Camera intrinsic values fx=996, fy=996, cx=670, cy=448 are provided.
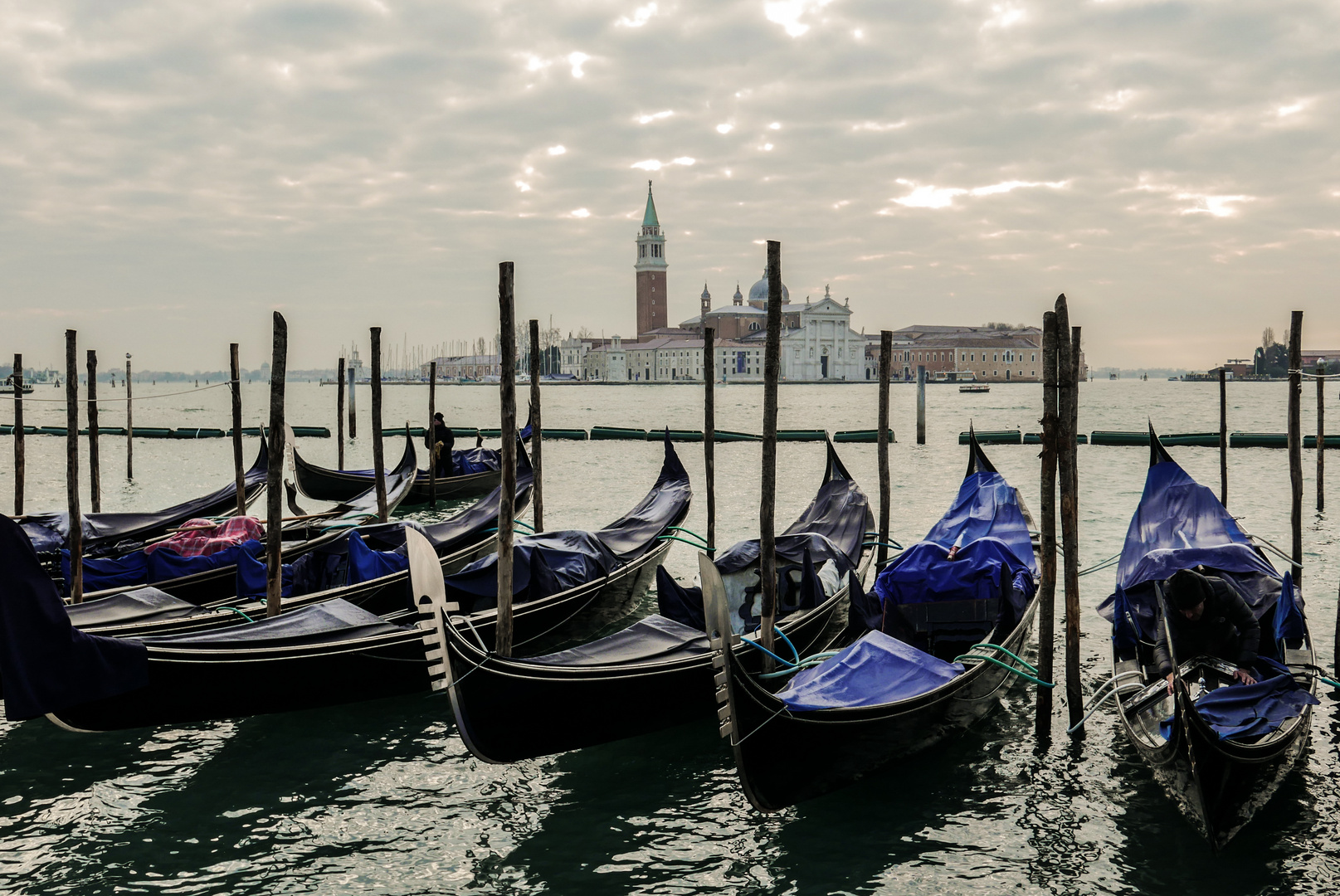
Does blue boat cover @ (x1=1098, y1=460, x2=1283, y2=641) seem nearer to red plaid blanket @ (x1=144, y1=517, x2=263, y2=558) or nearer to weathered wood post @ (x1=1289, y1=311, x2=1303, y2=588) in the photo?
weathered wood post @ (x1=1289, y1=311, x2=1303, y2=588)

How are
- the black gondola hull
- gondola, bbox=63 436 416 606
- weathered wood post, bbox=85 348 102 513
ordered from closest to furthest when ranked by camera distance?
the black gondola hull
gondola, bbox=63 436 416 606
weathered wood post, bbox=85 348 102 513

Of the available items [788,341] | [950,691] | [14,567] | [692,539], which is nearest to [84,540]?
[14,567]

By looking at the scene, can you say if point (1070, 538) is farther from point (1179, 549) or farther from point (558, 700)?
point (558, 700)

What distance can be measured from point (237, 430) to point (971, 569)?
297 inches

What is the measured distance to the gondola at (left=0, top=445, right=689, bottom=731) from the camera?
4.02 metres

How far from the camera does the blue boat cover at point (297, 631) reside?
4.89 metres

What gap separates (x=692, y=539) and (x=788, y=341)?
267ft

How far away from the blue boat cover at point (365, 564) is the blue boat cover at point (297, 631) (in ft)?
2.46

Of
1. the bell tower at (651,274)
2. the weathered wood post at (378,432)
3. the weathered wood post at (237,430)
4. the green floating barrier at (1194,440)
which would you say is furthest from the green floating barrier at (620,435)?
the bell tower at (651,274)

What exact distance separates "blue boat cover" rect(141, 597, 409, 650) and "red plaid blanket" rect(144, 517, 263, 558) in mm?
1969

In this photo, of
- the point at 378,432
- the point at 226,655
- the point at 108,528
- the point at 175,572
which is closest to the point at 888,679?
the point at 226,655

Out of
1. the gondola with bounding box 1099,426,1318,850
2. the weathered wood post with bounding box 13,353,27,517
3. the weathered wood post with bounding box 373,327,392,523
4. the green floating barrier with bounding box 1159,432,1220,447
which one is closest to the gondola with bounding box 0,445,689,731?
the gondola with bounding box 1099,426,1318,850

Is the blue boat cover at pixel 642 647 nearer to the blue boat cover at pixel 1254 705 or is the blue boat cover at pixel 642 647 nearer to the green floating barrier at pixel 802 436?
the blue boat cover at pixel 1254 705

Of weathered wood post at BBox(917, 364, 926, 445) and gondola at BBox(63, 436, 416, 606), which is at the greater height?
weathered wood post at BBox(917, 364, 926, 445)
